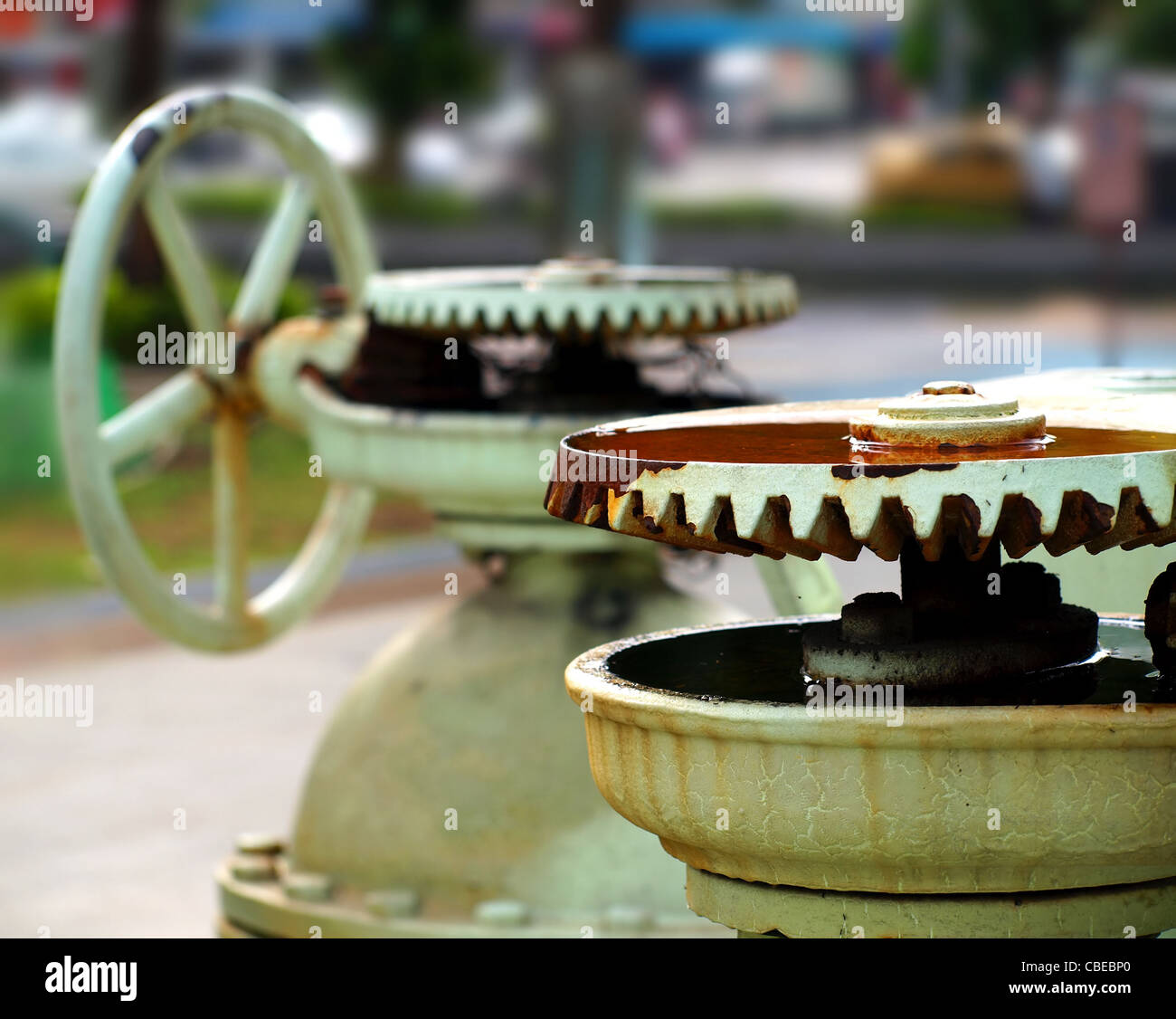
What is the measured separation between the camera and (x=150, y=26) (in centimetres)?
1276

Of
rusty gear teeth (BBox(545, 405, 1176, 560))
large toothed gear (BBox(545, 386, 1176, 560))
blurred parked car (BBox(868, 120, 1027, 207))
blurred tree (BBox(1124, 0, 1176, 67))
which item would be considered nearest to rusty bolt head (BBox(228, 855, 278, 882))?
large toothed gear (BBox(545, 386, 1176, 560))

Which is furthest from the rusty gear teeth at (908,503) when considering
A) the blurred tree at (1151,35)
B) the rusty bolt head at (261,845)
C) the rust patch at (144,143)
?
the blurred tree at (1151,35)

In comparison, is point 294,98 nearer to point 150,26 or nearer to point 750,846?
point 150,26

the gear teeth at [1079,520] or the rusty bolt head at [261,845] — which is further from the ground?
the gear teeth at [1079,520]

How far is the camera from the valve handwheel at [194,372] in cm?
425

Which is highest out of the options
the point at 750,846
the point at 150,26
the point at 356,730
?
the point at 150,26

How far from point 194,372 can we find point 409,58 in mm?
17479

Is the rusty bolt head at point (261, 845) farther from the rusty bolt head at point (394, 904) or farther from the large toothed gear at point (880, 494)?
the large toothed gear at point (880, 494)

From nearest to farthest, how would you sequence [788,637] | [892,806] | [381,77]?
[892,806] → [788,637] → [381,77]

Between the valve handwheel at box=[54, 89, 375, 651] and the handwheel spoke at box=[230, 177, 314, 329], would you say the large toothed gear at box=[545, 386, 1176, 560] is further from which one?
the handwheel spoke at box=[230, 177, 314, 329]

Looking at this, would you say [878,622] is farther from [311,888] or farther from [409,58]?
[409,58]
